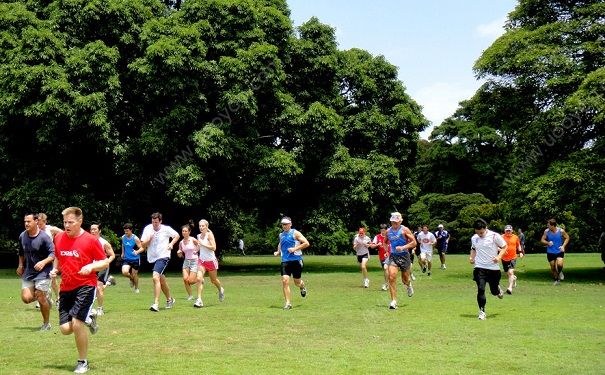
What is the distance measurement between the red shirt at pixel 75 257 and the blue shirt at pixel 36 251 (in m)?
3.46

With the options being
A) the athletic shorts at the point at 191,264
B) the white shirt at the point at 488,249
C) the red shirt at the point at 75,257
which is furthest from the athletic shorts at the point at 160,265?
the white shirt at the point at 488,249

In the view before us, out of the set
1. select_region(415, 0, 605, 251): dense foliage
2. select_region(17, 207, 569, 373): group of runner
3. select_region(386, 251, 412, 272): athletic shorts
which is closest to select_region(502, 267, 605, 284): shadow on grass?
select_region(415, 0, 605, 251): dense foliage

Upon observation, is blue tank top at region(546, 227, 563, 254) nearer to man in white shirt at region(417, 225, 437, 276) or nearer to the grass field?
the grass field

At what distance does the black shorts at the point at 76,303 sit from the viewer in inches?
338

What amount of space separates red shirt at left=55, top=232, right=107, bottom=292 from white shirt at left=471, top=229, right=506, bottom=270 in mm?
8661

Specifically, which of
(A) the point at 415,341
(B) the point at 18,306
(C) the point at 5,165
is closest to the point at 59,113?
(C) the point at 5,165

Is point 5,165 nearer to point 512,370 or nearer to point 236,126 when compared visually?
point 236,126

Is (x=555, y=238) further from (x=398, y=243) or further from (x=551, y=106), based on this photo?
(x=398, y=243)

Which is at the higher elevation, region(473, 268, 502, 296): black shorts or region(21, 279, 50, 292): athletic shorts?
region(21, 279, 50, 292): athletic shorts

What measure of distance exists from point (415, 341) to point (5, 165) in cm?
2769

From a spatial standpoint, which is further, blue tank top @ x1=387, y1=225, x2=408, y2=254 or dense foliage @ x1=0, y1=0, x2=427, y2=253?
dense foliage @ x1=0, y1=0, x2=427, y2=253

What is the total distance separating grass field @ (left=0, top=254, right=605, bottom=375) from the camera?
349 inches

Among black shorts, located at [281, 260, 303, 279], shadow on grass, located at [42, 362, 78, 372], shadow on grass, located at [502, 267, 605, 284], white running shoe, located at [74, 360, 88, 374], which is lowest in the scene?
shadow on grass, located at [502, 267, 605, 284]

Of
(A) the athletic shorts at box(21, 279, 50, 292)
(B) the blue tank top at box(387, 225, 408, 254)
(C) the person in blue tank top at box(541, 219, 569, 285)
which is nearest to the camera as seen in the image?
(A) the athletic shorts at box(21, 279, 50, 292)
